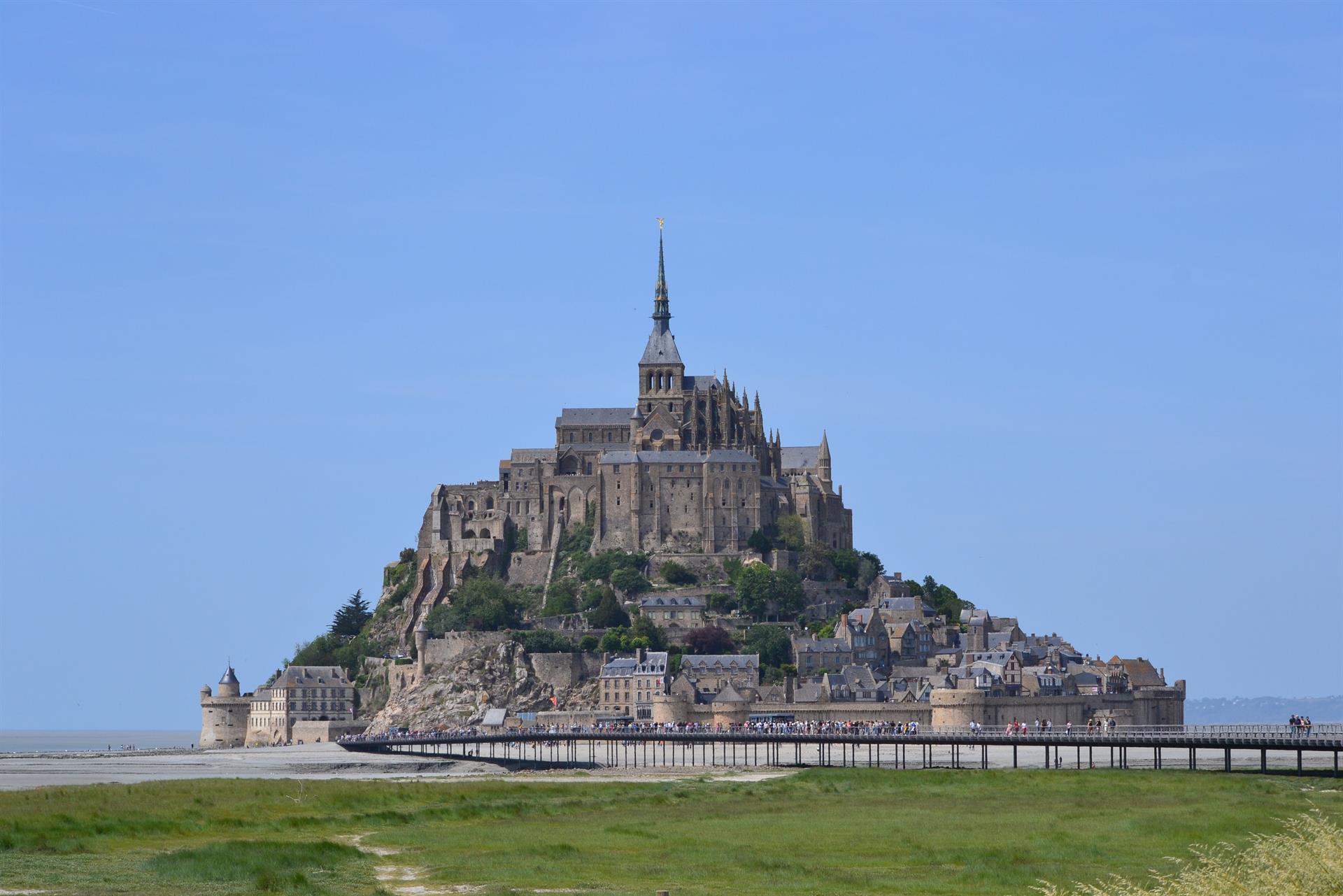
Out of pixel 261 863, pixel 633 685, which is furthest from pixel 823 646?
pixel 261 863

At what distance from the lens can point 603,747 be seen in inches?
5007

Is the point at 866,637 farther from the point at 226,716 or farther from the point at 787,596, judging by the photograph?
the point at 226,716

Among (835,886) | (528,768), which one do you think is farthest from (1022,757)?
(835,886)

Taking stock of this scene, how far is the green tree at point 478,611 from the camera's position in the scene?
15250 cm

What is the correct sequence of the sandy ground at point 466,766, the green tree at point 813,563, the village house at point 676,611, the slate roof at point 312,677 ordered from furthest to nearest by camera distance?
the green tree at point 813,563, the slate roof at point 312,677, the village house at point 676,611, the sandy ground at point 466,766

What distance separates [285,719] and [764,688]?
37.2 m

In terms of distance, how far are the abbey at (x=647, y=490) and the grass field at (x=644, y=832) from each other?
6862 centimetres

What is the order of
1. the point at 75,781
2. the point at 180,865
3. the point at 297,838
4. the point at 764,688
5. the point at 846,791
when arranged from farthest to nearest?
the point at 764,688, the point at 75,781, the point at 846,791, the point at 297,838, the point at 180,865

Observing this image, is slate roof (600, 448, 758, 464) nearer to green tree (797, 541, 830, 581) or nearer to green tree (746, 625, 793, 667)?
green tree (797, 541, 830, 581)

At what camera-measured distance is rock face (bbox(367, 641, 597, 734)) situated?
14375 cm

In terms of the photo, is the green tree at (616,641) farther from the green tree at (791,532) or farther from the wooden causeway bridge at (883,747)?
the green tree at (791,532)

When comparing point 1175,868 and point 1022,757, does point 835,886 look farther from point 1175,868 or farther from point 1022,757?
point 1022,757

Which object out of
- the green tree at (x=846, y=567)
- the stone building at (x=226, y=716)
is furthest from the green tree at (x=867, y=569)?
the stone building at (x=226, y=716)

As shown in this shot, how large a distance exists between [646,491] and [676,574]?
784cm
